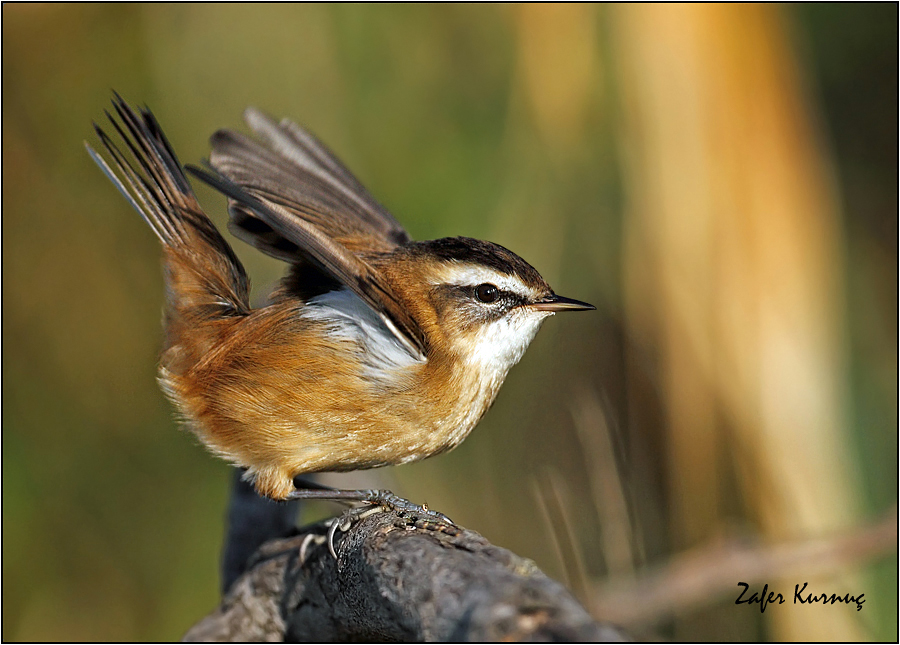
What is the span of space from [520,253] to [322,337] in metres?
1.60

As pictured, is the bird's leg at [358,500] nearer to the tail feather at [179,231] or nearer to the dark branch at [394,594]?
the dark branch at [394,594]

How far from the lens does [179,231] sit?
3.42 metres

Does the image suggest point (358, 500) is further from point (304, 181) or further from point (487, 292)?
point (304, 181)

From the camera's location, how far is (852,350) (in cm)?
483

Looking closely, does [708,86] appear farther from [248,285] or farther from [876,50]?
[248,285]

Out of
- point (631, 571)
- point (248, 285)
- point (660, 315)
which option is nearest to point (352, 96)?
point (248, 285)

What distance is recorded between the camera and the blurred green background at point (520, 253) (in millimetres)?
4062

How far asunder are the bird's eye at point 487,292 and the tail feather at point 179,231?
3.15 feet

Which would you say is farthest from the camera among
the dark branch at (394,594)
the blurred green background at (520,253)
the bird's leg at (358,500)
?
the blurred green background at (520,253)

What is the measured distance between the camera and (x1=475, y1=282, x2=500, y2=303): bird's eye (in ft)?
10.2

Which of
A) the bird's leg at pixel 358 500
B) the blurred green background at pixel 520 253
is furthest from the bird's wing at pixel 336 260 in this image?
the blurred green background at pixel 520 253

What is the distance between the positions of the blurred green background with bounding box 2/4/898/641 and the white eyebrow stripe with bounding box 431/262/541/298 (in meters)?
1.23

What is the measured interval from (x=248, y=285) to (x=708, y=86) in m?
2.30

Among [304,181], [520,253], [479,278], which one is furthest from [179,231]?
[520,253]
